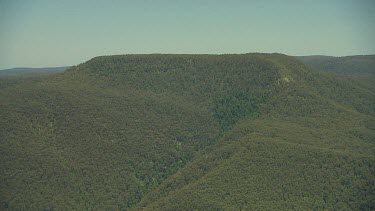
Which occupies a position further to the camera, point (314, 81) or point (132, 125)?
point (314, 81)

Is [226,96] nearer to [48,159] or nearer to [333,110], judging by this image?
[333,110]

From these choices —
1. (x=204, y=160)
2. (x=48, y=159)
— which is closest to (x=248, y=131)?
(x=204, y=160)

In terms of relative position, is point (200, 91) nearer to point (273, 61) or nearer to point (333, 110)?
point (273, 61)

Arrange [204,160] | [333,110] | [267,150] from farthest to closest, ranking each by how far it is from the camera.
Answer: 1. [333,110]
2. [204,160]
3. [267,150]

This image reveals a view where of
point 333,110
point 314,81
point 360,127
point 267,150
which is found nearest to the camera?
point 267,150

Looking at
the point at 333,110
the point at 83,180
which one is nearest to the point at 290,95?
Result: the point at 333,110

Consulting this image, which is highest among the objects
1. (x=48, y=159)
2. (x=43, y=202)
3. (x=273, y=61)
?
(x=273, y=61)

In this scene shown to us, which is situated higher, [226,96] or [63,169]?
[226,96]
